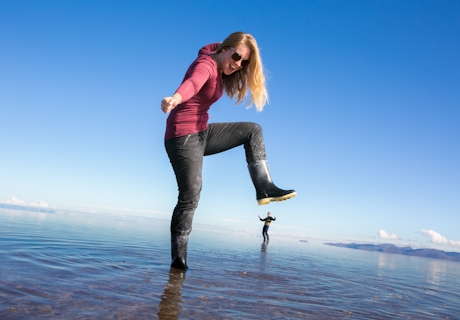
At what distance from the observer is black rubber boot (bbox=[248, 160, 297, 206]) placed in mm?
3338

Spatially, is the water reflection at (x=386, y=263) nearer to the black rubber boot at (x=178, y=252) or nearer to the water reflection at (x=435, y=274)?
the water reflection at (x=435, y=274)

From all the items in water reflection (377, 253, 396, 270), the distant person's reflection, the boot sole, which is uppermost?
the boot sole

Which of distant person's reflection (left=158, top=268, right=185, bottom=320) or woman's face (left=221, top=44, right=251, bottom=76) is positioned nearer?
distant person's reflection (left=158, top=268, right=185, bottom=320)

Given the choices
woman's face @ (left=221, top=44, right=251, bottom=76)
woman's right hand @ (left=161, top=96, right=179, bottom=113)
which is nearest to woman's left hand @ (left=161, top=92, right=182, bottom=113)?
woman's right hand @ (left=161, top=96, right=179, bottom=113)

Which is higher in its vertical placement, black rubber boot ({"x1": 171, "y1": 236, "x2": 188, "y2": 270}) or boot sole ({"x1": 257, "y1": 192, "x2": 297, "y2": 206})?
boot sole ({"x1": 257, "y1": 192, "x2": 297, "y2": 206})

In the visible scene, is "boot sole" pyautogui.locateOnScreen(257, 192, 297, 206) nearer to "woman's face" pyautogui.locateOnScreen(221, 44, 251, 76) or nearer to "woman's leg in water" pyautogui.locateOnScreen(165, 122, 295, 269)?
"woman's leg in water" pyautogui.locateOnScreen(165, 122, 295, 269)

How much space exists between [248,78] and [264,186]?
4.31ft

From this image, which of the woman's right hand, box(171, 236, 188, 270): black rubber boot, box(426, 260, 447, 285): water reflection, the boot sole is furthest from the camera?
box(426, 260, 447, 285): water reflection

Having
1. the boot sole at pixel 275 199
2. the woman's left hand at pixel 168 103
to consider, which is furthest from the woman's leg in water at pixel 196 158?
the woman's left hand at pixel 168 103

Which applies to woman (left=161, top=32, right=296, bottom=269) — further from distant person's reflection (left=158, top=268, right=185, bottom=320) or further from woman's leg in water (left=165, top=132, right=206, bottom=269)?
distant person's reflection (left=158, top=268, right=185, bottom=320)

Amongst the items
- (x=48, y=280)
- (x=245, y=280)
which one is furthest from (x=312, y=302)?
(x=48, y=280)

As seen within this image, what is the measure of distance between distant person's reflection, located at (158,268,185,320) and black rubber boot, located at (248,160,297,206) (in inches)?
45.8

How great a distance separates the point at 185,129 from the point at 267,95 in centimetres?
108

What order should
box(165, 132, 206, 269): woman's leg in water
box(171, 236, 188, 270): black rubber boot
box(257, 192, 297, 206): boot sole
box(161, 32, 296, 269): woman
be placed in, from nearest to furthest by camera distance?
box(257, 192, 297, 206): boot sole < box(161, 32, 296, 269): woman < box(165, 132, 206, 269): woman's leg in water < box(171, 236, 188, 270): black rubber boot
